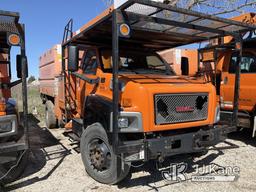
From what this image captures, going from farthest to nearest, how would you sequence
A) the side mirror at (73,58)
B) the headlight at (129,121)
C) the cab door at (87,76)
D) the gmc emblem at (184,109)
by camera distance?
the cab door at (87,76) → the side mirror at (73,58) → the gmc emblem at (184,109) → the headlight at (129,121)

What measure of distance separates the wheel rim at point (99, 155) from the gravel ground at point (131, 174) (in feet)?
0.97

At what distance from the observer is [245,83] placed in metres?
6.58

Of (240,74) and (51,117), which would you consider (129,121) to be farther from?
(51,117)

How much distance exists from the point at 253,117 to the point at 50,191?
4874 mm

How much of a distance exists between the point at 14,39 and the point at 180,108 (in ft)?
9.11

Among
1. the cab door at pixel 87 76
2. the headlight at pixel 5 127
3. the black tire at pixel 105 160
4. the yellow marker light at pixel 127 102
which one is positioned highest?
the cab door at pixel 87 76

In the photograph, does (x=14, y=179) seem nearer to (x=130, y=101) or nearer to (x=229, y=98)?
(x=130, y=101)

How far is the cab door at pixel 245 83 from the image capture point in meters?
6.45

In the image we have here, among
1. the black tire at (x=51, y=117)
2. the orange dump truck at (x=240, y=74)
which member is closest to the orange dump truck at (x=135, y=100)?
the orange dump truck at (x=240, y=74)

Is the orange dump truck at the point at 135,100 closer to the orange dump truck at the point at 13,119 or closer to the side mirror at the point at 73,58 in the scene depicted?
the side mirror at the point at 73,58

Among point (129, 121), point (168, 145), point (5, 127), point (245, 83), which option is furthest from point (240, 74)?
point (5, 127)

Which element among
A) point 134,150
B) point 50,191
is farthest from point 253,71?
point 50,191

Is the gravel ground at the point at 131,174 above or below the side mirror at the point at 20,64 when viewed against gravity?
below

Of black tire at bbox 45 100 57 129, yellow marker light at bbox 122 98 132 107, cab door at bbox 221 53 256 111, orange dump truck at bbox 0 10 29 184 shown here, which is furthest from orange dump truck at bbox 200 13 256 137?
black tire at bbox 45 100 57 129
